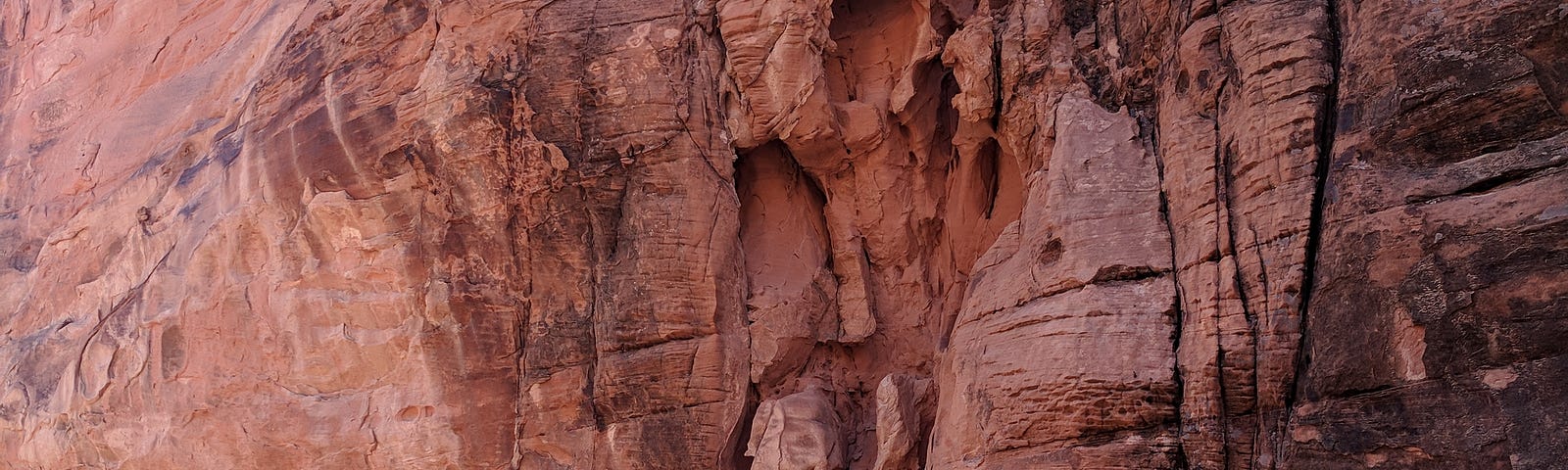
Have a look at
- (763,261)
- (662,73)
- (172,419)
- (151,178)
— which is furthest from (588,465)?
(151,178)

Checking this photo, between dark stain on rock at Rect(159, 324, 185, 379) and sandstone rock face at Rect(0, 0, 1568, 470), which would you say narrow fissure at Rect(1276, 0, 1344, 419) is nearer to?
sandstone rock face at Rect(0, 0, 1568, 470)

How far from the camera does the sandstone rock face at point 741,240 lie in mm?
6645

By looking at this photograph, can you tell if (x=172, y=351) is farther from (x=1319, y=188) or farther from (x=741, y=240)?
(x=1319, y=188)

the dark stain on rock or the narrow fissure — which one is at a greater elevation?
the dark stain on rock

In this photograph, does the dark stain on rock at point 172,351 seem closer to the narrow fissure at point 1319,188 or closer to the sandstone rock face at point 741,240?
the sandstone rock face at point 741,240

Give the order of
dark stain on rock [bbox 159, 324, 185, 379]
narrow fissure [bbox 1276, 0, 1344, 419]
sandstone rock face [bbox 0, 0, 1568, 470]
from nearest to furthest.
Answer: narrow fissure [bbox 1276, 0, 1344, 419]
sandstone rock face [bbox 0, 0, 1568, 470]
dark stain on rock [bbox 159, 324, 185, 379]

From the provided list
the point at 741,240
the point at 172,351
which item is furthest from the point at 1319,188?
the point at 172,351

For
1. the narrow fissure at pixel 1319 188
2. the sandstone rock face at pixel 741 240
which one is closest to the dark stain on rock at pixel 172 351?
the sandstone rock face at pixel 741 240

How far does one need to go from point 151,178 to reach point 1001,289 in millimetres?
8352

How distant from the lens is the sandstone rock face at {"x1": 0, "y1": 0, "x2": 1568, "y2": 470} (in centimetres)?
664

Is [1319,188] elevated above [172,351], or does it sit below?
below

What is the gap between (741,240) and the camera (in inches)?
394

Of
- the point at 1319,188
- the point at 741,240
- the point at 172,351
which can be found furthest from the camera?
the point at 172,351

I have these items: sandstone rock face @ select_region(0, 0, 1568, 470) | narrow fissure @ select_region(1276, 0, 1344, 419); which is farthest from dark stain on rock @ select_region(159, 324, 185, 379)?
narrow fissure @ select_region(1276, 0, 1344, 419)
